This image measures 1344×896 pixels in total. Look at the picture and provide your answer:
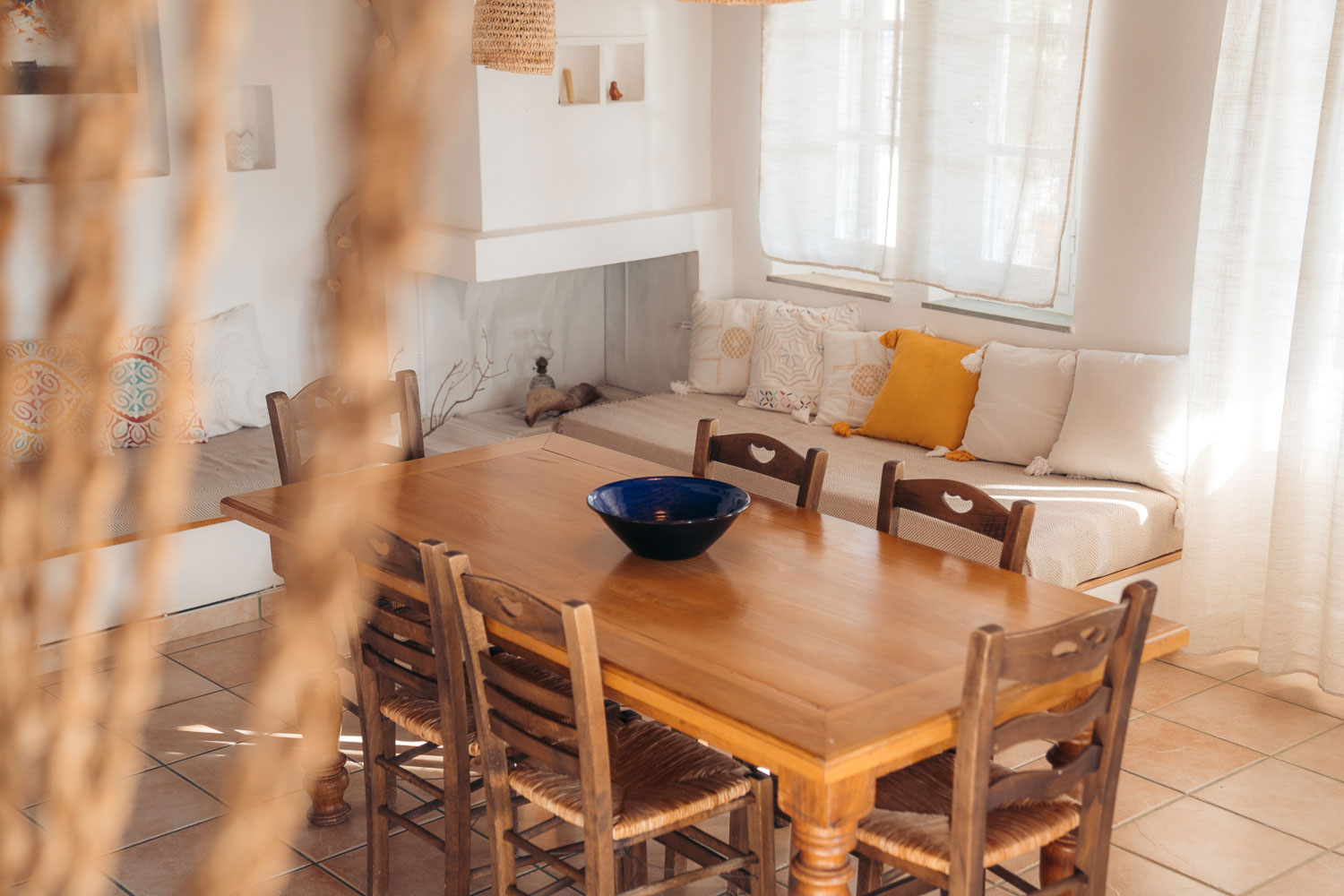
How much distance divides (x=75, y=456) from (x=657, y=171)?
5.28 m

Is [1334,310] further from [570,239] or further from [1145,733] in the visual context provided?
[570,239]

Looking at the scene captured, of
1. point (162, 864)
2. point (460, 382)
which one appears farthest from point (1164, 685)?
point (460, 382)

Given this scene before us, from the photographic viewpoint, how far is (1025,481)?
13.9 feet

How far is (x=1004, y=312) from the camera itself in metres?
4.82

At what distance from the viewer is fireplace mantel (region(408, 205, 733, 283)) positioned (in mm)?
4875

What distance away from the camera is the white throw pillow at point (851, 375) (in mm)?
4949

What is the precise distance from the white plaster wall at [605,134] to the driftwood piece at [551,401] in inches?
30.6

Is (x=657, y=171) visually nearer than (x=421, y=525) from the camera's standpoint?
No

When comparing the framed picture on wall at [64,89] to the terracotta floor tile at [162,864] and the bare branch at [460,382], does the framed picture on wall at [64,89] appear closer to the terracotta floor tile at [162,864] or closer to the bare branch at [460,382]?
the terracotta floor tile at [162,864]

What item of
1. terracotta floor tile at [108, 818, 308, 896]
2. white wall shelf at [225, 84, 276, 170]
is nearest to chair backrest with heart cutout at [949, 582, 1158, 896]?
terracotta floor tile at [108, 818, 308, 896]

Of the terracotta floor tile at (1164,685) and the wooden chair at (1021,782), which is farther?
the terracotta floor tile at (1164,685)

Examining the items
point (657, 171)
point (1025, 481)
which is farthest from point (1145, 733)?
point (657, 171)

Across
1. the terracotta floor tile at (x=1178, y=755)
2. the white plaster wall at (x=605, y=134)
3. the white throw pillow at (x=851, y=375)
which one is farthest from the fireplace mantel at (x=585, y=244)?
the terracotta floor tile at (x=1178, y=755)

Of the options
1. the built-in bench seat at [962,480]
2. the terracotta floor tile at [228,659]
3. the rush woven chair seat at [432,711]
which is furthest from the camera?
the terracotta floor tile at [228,659]
